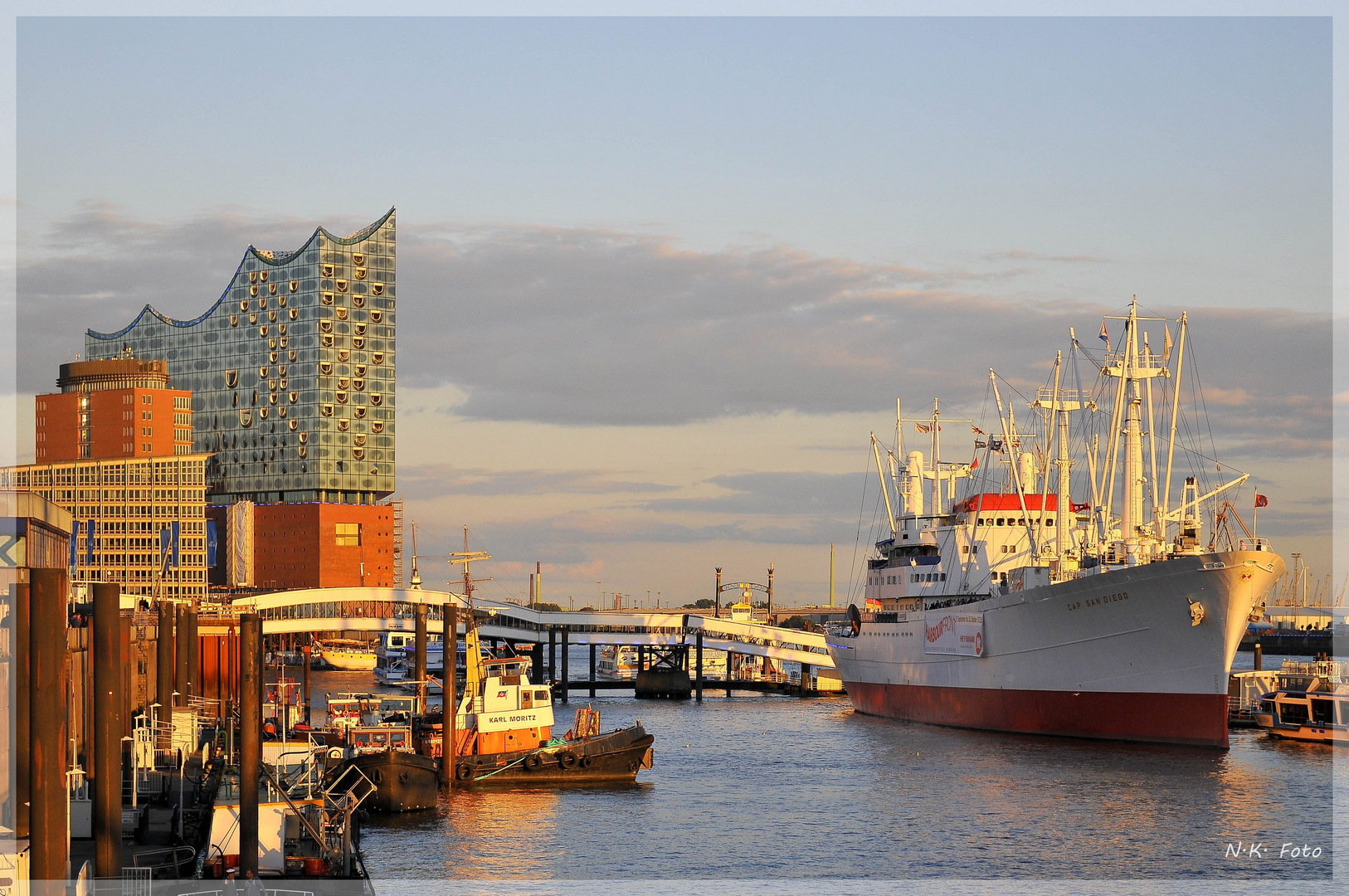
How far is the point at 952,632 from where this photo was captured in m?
82.6

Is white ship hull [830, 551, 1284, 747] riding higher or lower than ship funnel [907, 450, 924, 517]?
lower

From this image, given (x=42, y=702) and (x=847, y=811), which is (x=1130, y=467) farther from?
(x=42, y=702)

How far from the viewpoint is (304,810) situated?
3788cm

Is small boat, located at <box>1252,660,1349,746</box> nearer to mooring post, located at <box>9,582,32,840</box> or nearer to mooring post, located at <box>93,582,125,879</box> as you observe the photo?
mooring post, located at <box>93,582,125,879</box>

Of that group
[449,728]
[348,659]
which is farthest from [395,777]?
[348,659]

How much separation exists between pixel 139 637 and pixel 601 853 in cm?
4312

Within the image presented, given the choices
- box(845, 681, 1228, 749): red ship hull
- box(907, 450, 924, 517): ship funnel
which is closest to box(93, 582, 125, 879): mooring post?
box(845, 681, 1228, 749): red ship hull

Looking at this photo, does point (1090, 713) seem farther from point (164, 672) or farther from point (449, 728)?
point (164, 672)

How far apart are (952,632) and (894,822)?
103ft

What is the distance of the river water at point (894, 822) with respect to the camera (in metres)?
43.2

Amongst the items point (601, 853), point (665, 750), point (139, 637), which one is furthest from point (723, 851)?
point (139, 637)

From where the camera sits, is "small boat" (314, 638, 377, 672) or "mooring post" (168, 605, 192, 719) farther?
"small boat" (314, 638, 377, 672)

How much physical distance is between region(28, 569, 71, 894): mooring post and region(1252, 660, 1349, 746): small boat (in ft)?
220

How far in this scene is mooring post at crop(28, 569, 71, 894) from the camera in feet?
82.2
